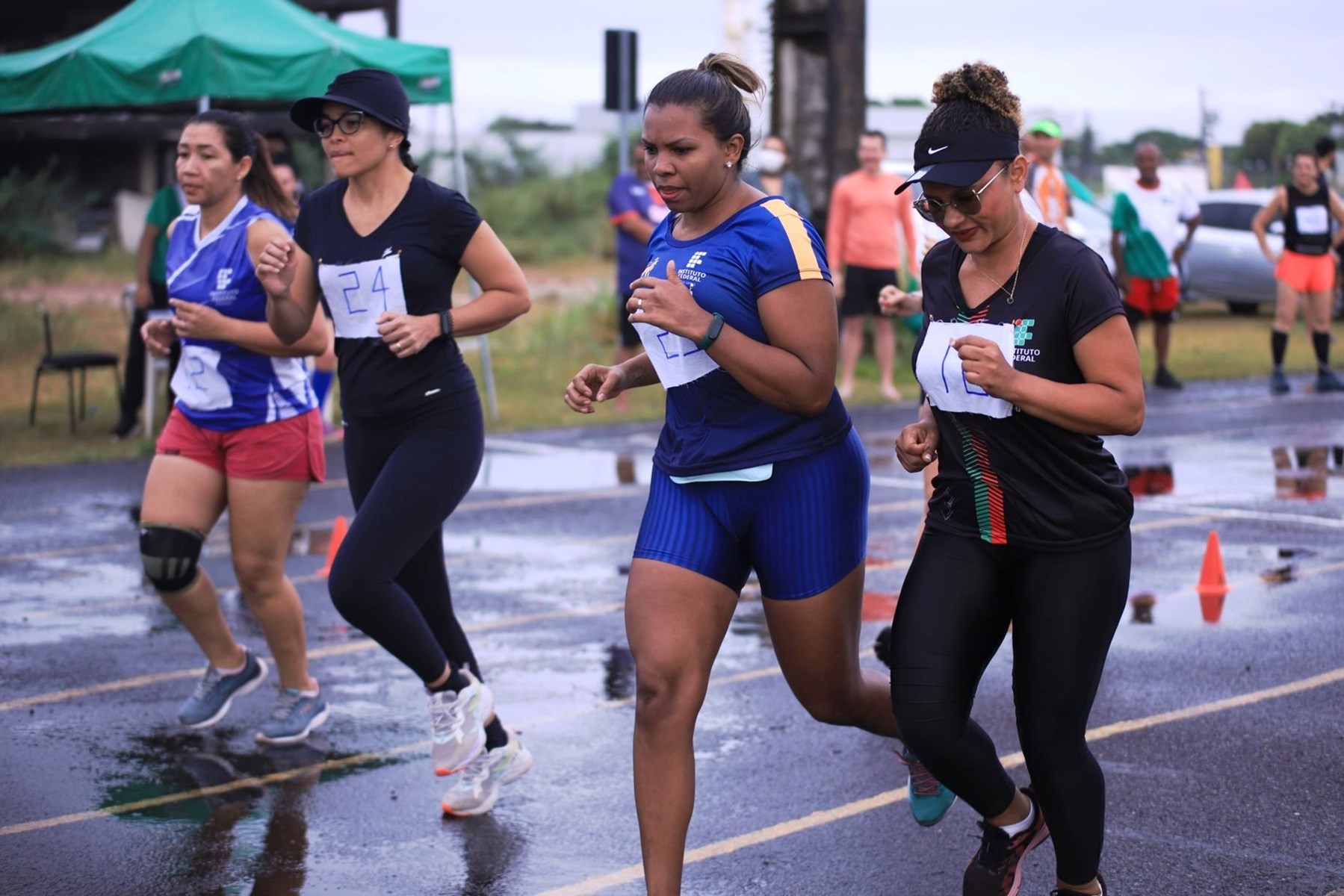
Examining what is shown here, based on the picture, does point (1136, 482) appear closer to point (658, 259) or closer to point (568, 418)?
point (568, 418)

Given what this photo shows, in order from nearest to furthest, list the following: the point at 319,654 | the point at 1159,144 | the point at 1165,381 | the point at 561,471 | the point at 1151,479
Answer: the point at 319,654 < the point at 1151,479 < the point at 561,471 < the point at 1165,381 < the point at 1159,144

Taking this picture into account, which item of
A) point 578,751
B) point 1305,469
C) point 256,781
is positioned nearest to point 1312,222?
point 1305,469

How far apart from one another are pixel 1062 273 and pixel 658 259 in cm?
103

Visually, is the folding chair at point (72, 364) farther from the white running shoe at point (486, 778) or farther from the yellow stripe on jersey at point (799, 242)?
the yellow stripe on jersey at point (799, 242)

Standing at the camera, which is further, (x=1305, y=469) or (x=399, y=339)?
(x=1305, y=469)

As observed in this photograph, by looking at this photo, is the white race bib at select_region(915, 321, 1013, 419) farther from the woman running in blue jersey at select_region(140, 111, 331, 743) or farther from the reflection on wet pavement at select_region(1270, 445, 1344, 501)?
the reflection on wet pavement at select_region(1270, 445, 1344, 501)

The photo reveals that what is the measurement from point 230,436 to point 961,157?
294cm

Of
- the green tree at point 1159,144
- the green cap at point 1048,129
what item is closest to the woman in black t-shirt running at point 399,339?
the green cap at point 1048,129

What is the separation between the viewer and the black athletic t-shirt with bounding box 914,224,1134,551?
3.92m

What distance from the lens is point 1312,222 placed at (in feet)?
53.6

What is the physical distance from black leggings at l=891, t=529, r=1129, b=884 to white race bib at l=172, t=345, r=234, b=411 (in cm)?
272

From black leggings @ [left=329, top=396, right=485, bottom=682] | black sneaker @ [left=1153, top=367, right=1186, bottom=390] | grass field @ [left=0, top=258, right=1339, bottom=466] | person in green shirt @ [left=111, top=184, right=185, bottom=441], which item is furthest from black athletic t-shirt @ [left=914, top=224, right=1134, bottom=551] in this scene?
black sneaker @ [left=1153, top=367, right=1186, bottom=390]

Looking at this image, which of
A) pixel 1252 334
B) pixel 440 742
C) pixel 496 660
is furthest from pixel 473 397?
pixel 1252 334

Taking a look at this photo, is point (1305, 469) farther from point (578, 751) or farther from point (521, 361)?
point (521, 361)
